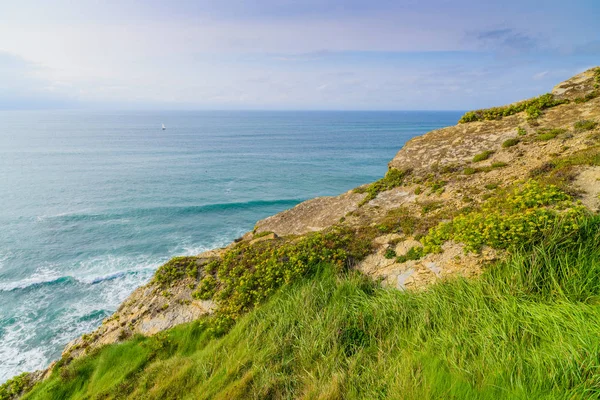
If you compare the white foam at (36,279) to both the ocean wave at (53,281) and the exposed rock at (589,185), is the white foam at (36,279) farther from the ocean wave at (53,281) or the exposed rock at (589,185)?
the exposed rock at (589,185)

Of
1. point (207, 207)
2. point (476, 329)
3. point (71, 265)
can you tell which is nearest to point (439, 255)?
point (476, 329)

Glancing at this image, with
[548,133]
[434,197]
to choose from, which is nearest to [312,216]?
[434,197]

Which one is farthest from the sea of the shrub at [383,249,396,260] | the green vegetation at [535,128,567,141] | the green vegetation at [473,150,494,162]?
the green vegetation at [535,128,567,141]

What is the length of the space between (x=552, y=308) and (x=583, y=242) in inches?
78.9

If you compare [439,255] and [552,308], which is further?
[439,255]

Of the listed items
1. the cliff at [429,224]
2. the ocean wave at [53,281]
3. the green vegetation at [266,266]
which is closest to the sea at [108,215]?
the ocean wave at [53,281]

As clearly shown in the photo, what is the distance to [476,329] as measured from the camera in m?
6.03

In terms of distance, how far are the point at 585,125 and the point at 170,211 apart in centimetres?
4364

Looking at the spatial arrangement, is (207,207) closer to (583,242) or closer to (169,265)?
(169,265)

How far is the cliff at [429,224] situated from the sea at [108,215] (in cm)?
1462

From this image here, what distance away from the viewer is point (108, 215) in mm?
41875

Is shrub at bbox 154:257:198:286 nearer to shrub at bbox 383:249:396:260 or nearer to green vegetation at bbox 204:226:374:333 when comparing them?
green vegetation at bbox 204:226:374:333

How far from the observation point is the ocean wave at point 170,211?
40722mm

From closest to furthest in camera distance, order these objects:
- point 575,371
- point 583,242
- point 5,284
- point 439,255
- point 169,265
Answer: point 575,371 < point 583,242 < point 439,255 < point 169,265 < point 5,284
